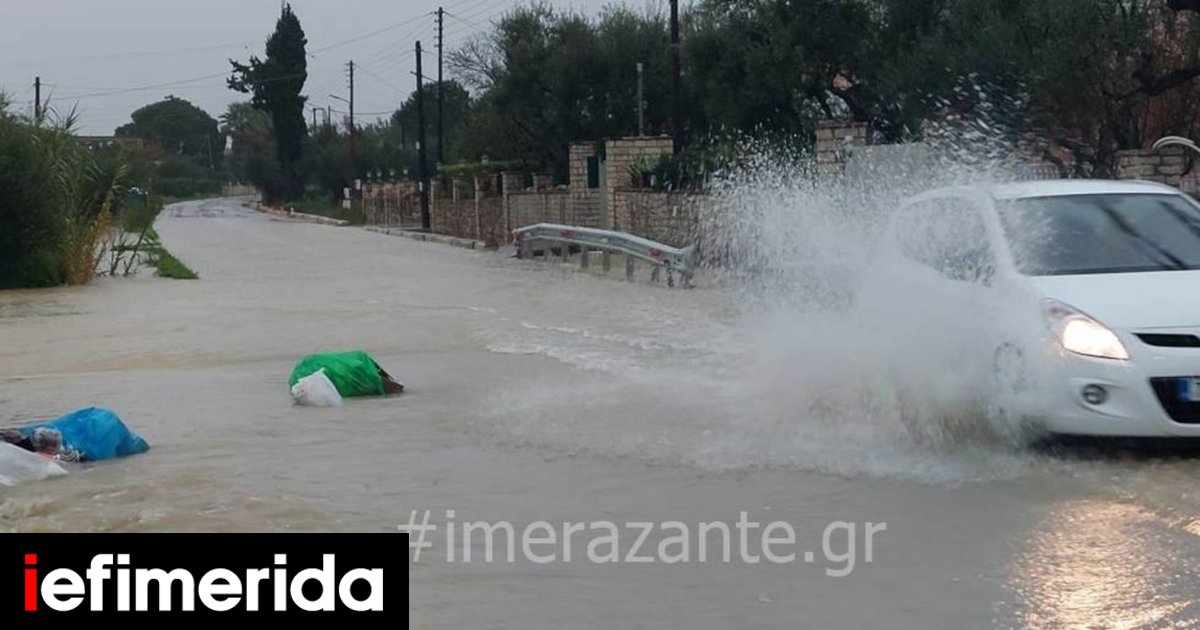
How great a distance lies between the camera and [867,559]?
6.74m

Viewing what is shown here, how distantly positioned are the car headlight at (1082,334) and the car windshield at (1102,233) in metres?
0.54

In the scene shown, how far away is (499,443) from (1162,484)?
390 centimetres

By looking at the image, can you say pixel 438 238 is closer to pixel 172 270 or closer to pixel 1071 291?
pixel 172 270

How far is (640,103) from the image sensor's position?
139 ft

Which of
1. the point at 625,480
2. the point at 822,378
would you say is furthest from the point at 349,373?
the point at 625,480

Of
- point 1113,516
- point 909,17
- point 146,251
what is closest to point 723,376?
point 1113,516

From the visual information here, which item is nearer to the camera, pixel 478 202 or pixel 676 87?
pixel 676 87

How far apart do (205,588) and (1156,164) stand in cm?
1491

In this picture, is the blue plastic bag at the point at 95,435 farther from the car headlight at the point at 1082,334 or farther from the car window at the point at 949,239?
the car headlight at the point at 1082,334

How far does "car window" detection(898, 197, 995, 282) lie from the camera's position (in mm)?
9312

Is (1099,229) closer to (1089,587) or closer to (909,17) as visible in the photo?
(1089,587)

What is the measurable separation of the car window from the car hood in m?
0.54

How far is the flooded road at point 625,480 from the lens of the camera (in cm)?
615

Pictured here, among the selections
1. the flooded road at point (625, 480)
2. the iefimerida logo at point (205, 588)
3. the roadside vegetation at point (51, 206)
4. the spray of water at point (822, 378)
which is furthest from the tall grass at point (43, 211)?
the iefimerida logo at point (205, 588)
